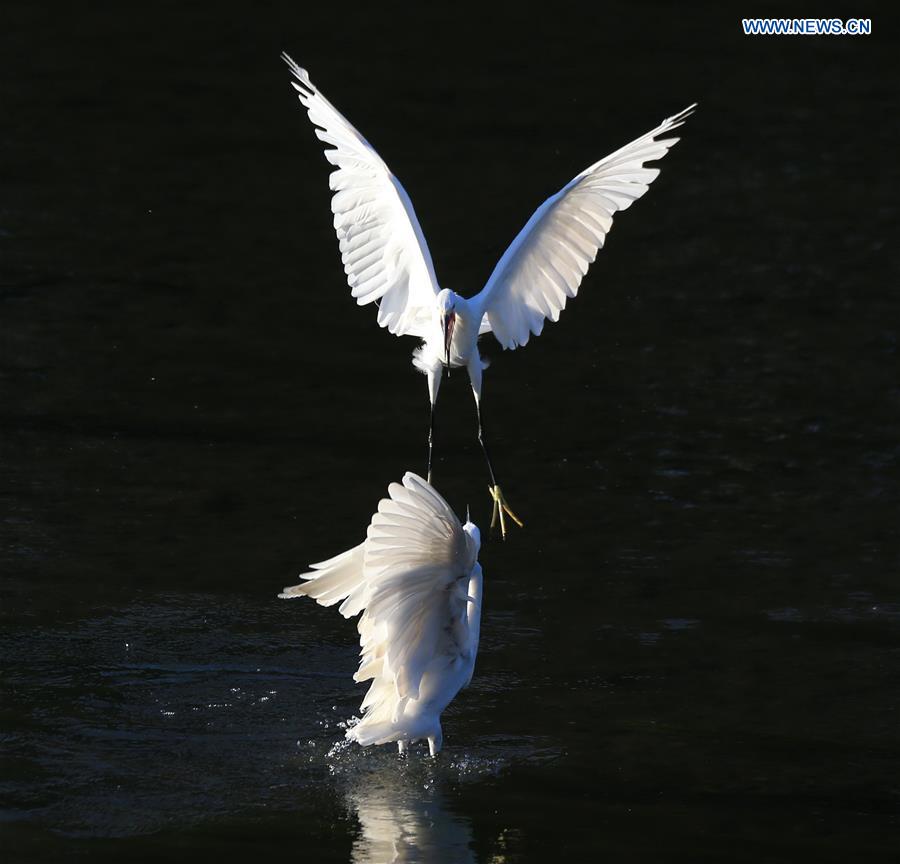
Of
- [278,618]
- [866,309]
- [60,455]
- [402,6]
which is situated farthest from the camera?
[402,6]

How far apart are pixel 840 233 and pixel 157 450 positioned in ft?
18.6

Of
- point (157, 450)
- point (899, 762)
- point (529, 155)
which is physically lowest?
point (899, 762)

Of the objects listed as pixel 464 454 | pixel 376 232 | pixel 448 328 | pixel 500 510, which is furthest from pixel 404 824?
pixel 464 454

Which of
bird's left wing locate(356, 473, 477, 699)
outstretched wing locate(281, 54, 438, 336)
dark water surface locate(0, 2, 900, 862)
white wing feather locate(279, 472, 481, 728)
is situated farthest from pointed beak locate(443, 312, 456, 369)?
bird's left wing locate(356, 473, 477, 699)

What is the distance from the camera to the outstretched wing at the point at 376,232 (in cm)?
737

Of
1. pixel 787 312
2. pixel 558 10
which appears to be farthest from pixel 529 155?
pixel 558 10

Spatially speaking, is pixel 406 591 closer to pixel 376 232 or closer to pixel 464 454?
pixel 376 232

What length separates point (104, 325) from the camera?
33.4 ft

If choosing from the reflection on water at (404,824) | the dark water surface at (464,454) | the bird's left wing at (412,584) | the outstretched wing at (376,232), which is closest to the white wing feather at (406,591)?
the bird's left wing at (412,584)

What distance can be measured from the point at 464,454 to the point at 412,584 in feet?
10.2

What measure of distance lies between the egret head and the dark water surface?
99 centimetres

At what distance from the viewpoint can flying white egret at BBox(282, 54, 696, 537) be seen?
7.24 metres

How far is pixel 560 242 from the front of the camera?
24.7 feet

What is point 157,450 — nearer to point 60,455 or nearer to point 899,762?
point 60,455
